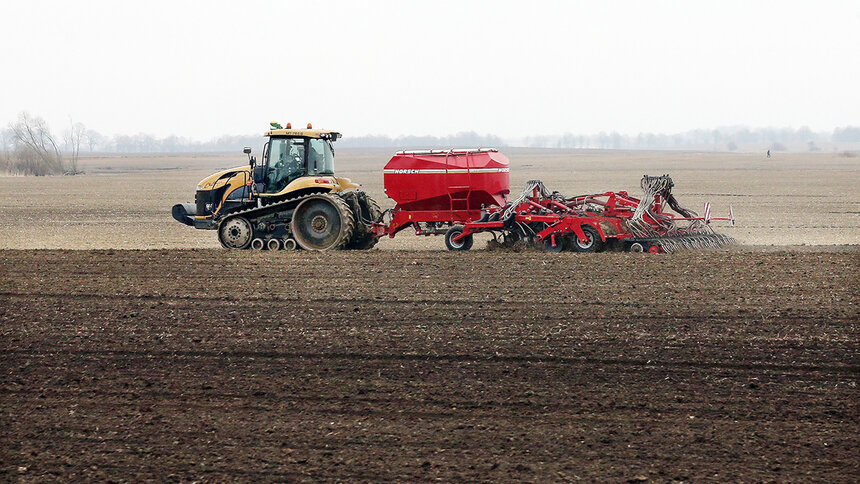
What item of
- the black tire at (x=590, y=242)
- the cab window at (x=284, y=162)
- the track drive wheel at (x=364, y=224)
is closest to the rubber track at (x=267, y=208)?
the cab window at (x=284, y=162)

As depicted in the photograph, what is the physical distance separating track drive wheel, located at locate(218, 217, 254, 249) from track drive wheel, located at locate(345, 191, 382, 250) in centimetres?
170

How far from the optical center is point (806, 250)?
15453mm

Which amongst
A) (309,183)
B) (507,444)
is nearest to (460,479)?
(507,444)

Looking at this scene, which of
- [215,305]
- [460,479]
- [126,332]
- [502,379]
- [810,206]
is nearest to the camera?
[460,479]

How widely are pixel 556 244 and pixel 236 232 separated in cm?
539

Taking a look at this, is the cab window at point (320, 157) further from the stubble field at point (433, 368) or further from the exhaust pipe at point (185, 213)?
the exhaust pipe at point (185, 213)

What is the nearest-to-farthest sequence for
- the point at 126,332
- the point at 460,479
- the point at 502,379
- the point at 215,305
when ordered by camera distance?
1. the point at 460,479
2. the point at 502,379
3. the point at 126,332
4. the point at 215,305

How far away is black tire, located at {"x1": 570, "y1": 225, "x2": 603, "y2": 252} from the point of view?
14.8 metres

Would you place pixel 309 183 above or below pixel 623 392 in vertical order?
above

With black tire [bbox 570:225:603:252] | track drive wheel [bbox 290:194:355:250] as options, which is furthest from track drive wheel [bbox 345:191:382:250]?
black tire [bbox 570:225:603:252]

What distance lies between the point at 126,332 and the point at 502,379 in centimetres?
406

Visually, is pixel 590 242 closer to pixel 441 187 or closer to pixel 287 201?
pixel 441 187

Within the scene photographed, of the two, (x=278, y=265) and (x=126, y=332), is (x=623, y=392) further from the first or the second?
(x=278, y=265)

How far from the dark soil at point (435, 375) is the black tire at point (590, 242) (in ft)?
6.54
